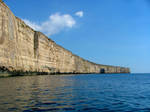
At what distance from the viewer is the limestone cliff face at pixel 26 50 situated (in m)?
27.2

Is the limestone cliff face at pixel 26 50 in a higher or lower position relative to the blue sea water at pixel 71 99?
higher

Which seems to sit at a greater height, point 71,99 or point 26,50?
point 26,50

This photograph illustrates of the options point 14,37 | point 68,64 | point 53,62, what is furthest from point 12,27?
point 68,64

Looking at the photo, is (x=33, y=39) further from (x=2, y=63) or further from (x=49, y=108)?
(x=49, y=108)

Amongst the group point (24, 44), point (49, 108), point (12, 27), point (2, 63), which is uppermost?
point (12, 27)

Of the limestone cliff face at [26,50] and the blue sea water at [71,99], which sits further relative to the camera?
the limestone cliff face at [26,50]

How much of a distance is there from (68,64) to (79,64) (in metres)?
15.0

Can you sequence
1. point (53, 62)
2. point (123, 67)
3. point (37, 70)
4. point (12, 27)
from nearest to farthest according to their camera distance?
point (12, 27), point (37, 70), point (53, 62), point (123, 67)

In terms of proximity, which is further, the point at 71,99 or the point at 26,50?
the point at 26,50

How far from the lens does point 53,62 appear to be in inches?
2092

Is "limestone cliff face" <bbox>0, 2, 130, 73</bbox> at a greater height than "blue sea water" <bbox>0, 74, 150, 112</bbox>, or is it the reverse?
"limestone cliff face" <bbox>0, 2, 130, 73</bbox>

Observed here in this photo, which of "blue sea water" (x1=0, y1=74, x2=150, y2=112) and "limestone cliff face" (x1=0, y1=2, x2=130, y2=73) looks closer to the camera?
"blue sea water" (x1=0, y1=74, x2=150, y2=112)

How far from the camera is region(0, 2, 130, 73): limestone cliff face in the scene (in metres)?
27.2

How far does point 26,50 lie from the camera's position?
1469 inches
